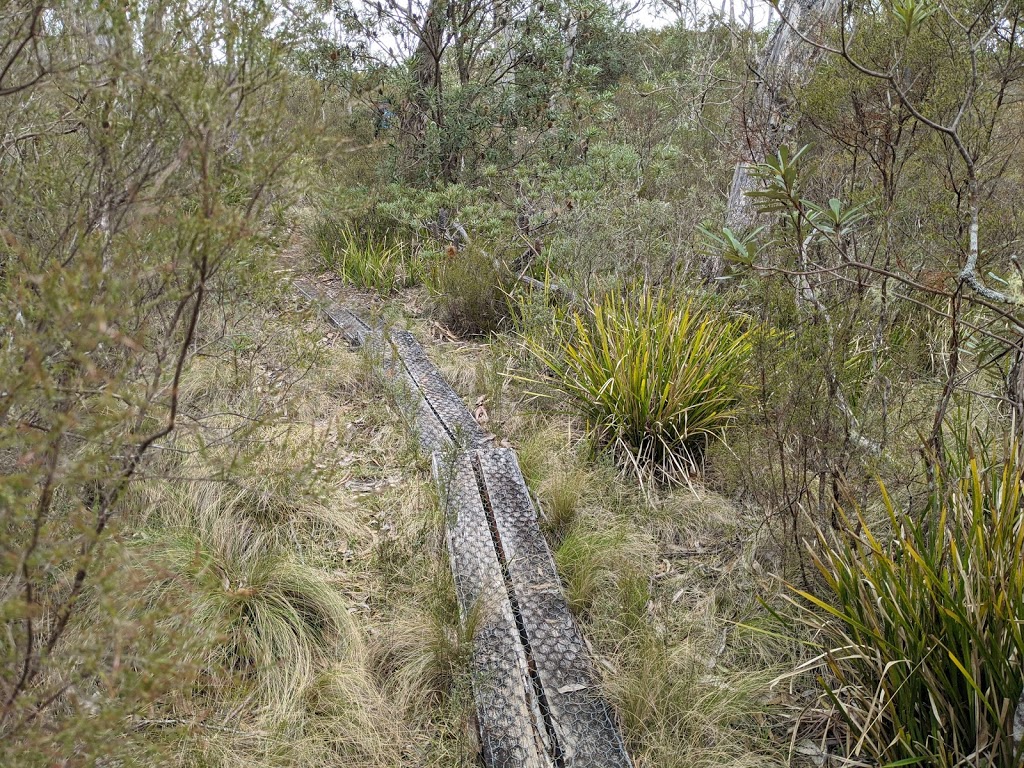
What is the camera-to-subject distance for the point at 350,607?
278 centimetres

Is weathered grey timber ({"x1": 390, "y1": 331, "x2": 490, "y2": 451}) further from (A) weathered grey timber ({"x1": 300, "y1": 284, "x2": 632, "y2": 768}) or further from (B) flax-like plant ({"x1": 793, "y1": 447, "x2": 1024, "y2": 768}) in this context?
A: (B) flax-like plant ({"x1": 793, "y1": 447, "x2": 1024, "y2": 768})

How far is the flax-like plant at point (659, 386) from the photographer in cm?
372

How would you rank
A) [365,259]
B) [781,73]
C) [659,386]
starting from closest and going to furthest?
[659,386], [781,73], [365,259]

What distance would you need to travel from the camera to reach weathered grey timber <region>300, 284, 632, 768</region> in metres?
2.14

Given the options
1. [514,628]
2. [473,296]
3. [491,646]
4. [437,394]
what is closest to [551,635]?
[514,628]

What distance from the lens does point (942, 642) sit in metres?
1.87

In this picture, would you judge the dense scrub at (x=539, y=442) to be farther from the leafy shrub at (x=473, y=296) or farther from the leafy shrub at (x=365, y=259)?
the leafy shrub at (x=365, y=259)

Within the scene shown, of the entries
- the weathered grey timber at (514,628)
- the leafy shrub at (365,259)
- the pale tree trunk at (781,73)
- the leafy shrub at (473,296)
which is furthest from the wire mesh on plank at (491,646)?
the leafy shrub at (365,259)

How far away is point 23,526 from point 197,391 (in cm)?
262

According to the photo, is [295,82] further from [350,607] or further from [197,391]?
[197,391]

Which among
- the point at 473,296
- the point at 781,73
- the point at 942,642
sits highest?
the point at 781,73

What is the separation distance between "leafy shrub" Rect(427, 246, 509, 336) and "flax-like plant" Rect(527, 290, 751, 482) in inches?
64.0

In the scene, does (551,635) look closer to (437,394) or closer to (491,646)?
(491,646)

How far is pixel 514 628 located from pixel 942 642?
4.76 feet
